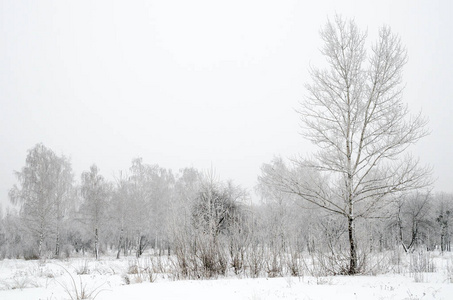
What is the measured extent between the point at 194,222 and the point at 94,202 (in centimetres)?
2304

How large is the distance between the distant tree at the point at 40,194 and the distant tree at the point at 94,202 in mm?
2637

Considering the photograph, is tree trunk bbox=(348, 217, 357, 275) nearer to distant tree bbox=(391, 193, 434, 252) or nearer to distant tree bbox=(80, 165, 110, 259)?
distant tree bbox=(391, 193, 434, 252)

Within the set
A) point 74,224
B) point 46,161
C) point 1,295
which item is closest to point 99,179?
point 46,161

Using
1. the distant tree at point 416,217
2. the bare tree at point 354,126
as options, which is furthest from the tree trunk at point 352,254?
the distant tree at point 416,217

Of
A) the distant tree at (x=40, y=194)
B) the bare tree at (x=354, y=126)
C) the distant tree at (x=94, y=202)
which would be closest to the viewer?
the bare tree at (x=354, y=126)

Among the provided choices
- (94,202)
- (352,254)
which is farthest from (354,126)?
(94,202)

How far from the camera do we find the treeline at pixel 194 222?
8867 millimetres

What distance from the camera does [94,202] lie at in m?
30.0

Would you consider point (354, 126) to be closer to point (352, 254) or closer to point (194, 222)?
point (352, 254)

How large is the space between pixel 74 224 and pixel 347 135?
1471 inches

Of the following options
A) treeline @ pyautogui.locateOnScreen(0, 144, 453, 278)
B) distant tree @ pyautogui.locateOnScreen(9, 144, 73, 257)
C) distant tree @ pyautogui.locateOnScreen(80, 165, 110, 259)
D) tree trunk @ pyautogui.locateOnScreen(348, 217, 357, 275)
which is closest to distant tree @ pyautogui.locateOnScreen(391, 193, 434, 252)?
treeline @ pyautogui.locateOnScreen(0, 144, 453, 278)

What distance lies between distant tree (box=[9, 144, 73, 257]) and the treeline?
96 millimetres

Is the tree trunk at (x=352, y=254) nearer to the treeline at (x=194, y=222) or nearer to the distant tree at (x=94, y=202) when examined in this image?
the treeline at (x=194, y=222)

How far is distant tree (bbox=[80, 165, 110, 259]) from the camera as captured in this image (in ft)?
98.2
